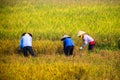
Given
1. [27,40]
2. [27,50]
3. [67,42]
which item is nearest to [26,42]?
[27,40]

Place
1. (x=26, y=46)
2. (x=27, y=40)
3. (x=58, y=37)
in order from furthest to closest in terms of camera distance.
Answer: (x=58, y=37) → (x=27, y=40) → (x=26, y=46)

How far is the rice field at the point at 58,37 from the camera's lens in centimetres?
730

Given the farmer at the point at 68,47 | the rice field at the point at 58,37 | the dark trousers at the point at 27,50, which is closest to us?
the rice field at the point at 58,37

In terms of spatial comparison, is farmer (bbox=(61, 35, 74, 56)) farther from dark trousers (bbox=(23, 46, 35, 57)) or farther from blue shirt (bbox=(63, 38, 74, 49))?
dark trousers (bbox=(23, 46, 35, 57))

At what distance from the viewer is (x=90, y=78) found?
279 inches

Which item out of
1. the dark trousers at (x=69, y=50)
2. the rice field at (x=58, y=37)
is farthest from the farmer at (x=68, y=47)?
the rice field at (x=58, y=37)

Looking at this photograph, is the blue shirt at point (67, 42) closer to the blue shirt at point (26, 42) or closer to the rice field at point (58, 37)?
the rice field at point (58, 37)

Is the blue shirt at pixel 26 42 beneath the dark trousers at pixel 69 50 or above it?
above

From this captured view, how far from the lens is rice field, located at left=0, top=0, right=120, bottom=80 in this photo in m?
7.30

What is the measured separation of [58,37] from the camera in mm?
10484

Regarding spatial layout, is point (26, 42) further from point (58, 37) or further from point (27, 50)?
point (58, 37)

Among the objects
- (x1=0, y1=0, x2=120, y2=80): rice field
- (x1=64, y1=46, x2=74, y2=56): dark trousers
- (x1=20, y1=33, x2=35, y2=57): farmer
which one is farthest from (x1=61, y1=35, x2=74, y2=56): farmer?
(x1=20, y1=33, x2=35, y2=57): farmer

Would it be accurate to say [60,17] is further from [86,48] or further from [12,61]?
[12,61]

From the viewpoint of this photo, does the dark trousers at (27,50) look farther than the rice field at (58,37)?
Yes
